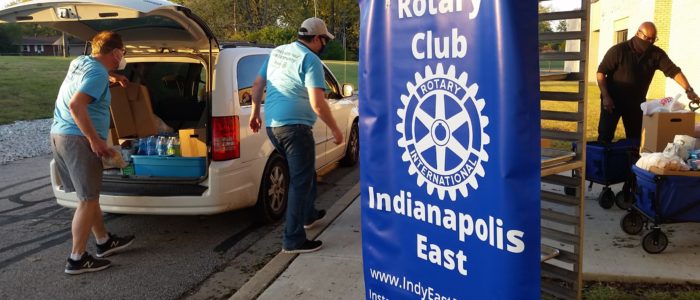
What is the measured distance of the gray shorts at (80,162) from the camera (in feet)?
13.8

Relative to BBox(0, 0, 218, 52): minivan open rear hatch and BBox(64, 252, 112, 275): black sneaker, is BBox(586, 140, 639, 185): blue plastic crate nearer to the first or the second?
BBox(0, 0, 218, 52): minivan open rear hatch

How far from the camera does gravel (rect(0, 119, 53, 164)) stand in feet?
31.6

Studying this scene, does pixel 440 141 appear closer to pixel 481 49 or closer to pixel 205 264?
pixel 481 49

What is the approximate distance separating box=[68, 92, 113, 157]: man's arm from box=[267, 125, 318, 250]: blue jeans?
1.27 m

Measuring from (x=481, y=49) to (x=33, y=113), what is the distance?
53.8 ft

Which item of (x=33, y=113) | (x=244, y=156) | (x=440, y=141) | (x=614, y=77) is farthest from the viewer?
(x=33, y=113)

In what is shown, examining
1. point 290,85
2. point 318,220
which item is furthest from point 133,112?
point 290,85

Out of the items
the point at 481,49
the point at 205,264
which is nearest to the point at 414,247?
the point at 481,49

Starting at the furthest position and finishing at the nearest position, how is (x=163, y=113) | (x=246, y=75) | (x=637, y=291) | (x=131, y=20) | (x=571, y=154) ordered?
1. (x=163, y=113)
2. (x=246, y=75)
3. (x=131, y=20)
4. (x=637, y=291)
5. (x=571, y=154)

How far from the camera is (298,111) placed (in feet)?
14.4

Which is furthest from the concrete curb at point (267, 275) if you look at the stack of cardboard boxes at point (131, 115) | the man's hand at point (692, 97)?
the man's hand at point (692, 97)

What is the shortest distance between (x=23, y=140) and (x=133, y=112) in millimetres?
6488

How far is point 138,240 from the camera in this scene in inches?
203

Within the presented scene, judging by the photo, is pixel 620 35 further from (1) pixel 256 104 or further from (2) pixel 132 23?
(2) pixel 132 23
